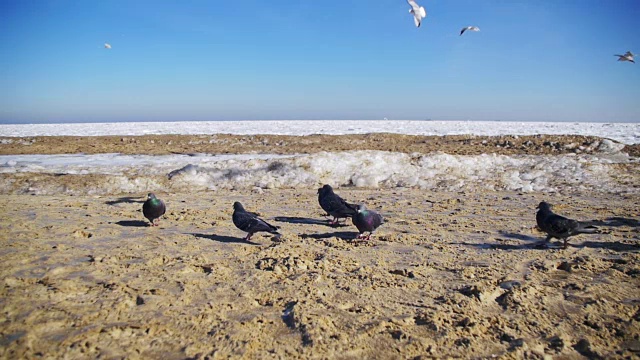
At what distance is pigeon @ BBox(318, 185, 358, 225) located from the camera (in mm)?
6949

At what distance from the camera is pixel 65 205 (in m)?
8.70

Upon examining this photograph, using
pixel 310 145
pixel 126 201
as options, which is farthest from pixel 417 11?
pixel 310 145

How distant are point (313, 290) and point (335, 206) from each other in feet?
10.2

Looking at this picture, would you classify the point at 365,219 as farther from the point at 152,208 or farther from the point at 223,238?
the point at 152,208

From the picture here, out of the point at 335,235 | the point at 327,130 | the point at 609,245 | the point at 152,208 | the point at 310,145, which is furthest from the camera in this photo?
the point at 327,130

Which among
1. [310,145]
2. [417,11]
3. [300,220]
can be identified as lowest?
[300,220]

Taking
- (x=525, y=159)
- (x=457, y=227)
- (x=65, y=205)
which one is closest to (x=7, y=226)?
(x=65, y=205)

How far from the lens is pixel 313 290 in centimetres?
421

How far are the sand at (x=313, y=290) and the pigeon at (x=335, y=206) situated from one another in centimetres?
33

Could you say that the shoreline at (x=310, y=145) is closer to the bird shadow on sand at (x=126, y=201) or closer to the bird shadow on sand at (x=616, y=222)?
the bird shadow on sand at (x=126, y=201)

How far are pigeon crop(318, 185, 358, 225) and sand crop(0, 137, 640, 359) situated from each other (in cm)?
33

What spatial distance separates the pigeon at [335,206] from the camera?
6.95 metres

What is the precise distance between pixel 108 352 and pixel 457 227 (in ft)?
19.0

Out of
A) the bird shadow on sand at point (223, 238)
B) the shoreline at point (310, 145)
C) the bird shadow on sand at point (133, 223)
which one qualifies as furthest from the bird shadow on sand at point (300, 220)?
the shoreline at point (310, 145)
